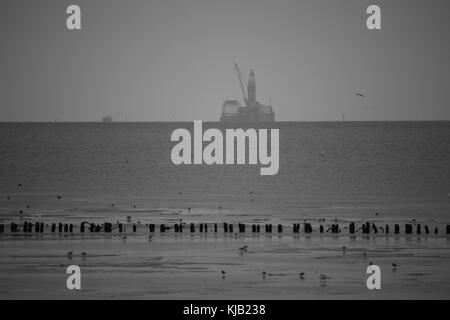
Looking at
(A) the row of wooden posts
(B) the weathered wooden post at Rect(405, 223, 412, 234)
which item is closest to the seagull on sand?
(A) the row of wooden posts

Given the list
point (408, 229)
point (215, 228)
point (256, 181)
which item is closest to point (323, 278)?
point (408, 229)

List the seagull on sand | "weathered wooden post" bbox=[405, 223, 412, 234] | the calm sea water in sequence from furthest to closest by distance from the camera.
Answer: the calm sea water → "weathered wooden post" bbox=[405, 223, 412, 234] → the seagull on sand

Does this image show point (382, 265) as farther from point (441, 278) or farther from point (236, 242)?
Result: point (236, 242)

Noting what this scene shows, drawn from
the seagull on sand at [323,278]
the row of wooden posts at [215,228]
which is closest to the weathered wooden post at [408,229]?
the row of wooden posts at [215,228]

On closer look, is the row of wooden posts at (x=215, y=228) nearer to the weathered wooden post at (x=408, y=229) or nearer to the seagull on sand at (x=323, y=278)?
the weathered wooden post at (x=408, y=229)

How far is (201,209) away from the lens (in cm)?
6150

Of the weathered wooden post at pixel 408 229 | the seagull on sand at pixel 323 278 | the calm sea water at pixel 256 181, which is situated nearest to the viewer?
the seagull on sand at pixel 323 278

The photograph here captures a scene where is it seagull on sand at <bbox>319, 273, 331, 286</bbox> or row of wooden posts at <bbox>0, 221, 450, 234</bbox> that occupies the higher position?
row of wooden posts at <bbox>0, 221, 450, 234</bbox>

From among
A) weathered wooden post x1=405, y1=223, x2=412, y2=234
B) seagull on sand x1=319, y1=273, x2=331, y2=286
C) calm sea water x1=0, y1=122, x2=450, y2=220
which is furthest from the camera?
calm sea water x1=0, y1=122, x2=450, y2=220

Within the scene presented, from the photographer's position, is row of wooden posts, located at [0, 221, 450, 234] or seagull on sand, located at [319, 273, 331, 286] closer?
seagull on sand, located at [319, 273, 331, 286]

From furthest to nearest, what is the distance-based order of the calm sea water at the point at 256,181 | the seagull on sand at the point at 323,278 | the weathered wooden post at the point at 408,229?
the calm sea water at the point at 256,181 → the weathered wooden post at the point at 408,229 → the seagull on sand at the point at 323,278

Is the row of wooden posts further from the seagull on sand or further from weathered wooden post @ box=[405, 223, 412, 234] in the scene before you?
the seagull on sand

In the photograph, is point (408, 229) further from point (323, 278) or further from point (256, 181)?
point (256, 181)
